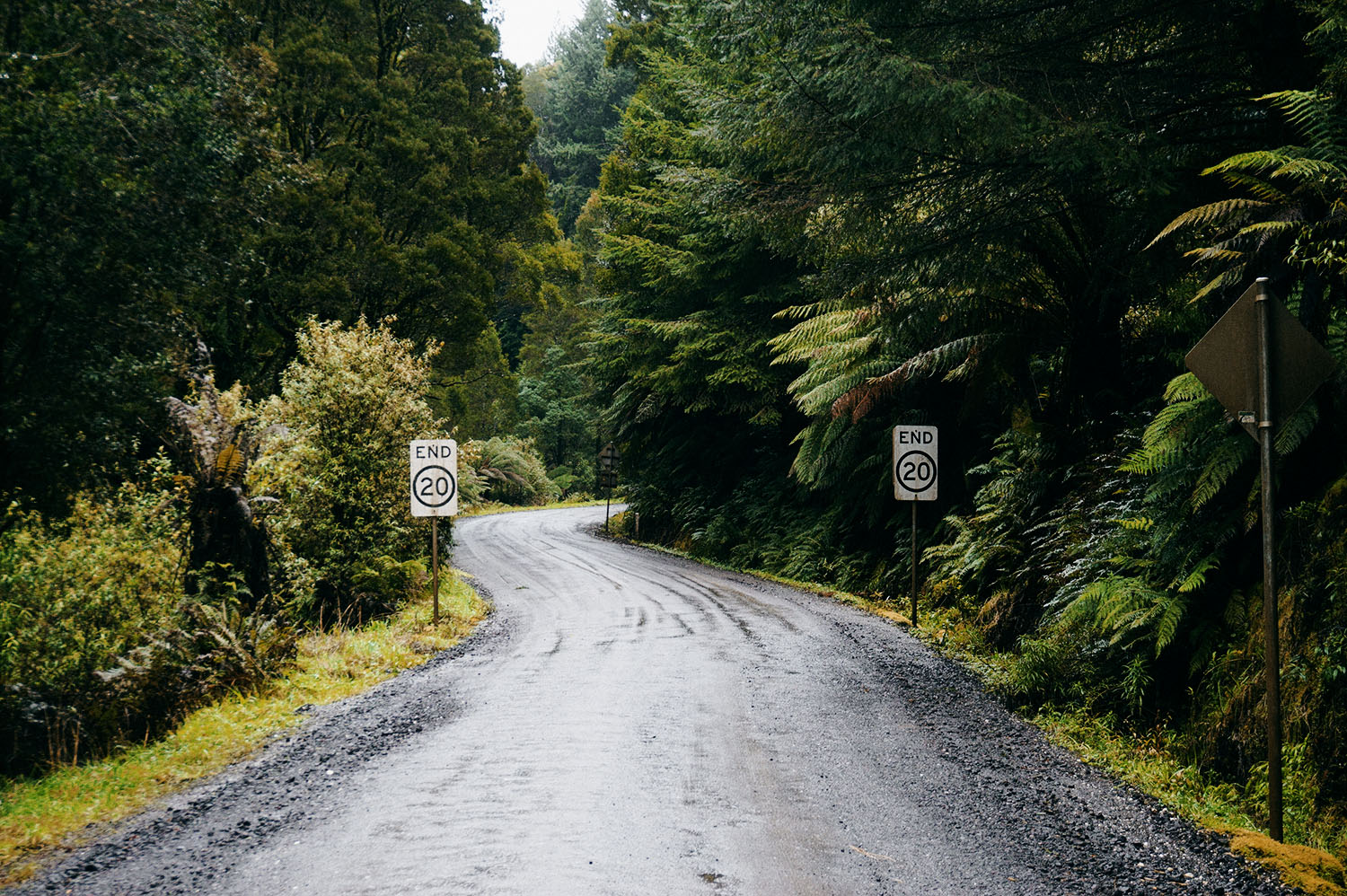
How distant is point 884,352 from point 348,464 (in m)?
9.09

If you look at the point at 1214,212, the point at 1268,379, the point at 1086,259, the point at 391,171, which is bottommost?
the point at 1268,379

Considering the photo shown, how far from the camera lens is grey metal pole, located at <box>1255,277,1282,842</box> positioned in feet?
14.8

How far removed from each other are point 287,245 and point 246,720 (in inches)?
638

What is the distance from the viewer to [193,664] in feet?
26.8

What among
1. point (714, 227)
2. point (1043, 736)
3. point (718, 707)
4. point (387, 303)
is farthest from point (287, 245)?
point (1043, 736)

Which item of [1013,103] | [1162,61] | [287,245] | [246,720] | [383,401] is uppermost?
[287,245]

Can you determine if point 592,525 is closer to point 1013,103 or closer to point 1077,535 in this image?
point 1077,535

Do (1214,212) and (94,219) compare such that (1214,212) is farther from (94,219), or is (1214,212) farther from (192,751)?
(94,219)

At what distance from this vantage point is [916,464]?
42.7 ft

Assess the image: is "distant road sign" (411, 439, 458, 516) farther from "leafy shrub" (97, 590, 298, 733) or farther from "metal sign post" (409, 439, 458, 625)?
"leafy shrub" (97, 590, 298, 733)

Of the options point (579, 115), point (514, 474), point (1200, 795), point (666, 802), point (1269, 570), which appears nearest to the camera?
point (1269, 570)

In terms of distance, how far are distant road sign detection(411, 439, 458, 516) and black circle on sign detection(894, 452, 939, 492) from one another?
22.1 feet

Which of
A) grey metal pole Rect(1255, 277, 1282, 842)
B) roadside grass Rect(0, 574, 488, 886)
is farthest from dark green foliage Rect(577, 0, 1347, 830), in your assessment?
roadside grass Rect(0, 574, 488, 886)

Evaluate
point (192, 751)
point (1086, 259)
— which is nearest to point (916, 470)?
point (1086, 259)
